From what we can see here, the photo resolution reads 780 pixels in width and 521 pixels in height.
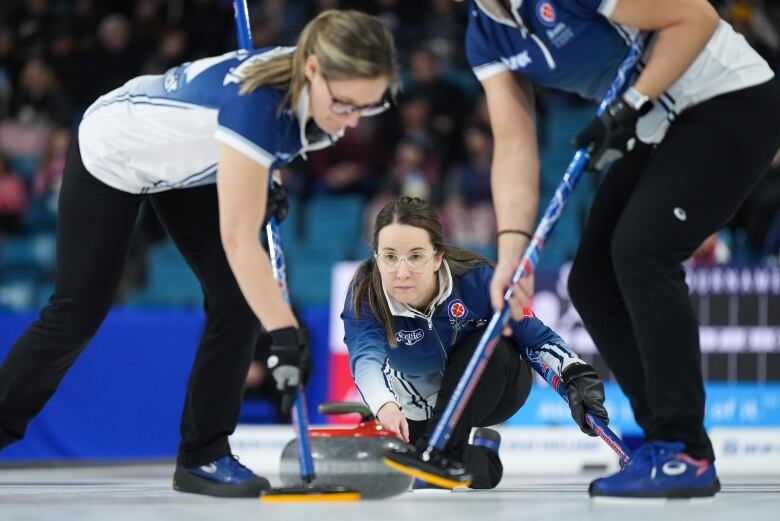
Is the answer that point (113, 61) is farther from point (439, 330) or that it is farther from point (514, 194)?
point (514, 194)

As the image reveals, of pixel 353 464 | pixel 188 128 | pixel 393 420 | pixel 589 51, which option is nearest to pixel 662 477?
pixel 353 464

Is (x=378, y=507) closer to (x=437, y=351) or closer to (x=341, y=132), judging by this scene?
(x=341, y=132)

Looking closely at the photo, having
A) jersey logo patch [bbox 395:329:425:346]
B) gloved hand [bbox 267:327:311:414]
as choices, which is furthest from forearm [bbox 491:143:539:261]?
jersey logo patch [bbox 395:329:425:346]

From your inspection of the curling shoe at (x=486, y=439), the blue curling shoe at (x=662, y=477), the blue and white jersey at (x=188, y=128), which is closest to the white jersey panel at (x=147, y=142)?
the blue and white jersey at (x=188, y=128)

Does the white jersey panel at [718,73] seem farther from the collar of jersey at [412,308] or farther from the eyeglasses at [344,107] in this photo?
the collar of jersey at [412,308]

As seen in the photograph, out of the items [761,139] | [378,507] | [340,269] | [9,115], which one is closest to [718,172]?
[761,139]

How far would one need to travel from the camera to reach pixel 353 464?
268 cm

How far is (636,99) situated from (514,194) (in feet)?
1.14

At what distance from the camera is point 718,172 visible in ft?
8.54

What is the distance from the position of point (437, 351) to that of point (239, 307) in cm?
70

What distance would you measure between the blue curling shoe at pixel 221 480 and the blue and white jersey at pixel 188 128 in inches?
27.7

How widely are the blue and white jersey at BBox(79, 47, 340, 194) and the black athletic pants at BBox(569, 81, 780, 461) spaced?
71 centimetres

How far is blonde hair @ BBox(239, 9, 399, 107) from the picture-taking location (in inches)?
95.6

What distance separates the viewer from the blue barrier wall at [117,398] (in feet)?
19.5
